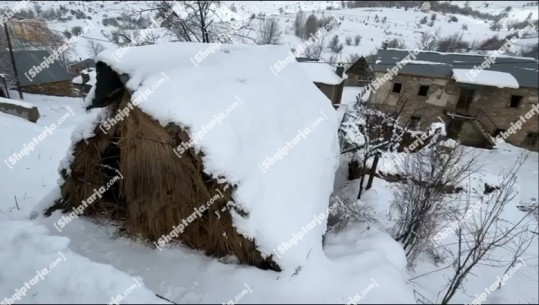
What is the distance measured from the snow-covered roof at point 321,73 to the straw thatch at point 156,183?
1645cm

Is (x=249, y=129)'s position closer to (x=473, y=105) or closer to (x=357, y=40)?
(x=473, y=105)

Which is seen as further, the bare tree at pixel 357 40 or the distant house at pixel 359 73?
the bare tree at pixel 357 40

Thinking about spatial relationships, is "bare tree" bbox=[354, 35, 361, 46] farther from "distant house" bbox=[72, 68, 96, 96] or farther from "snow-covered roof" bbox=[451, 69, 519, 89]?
"distant house" bbox=[72, 68, 96, 96]

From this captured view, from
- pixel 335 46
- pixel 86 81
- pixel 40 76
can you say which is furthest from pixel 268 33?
pixel 40 76

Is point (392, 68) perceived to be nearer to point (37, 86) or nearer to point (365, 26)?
point (37, 86)

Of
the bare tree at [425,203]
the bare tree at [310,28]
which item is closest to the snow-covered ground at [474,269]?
the bare tree at [425,203]

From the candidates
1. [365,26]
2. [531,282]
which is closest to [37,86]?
[531,282]

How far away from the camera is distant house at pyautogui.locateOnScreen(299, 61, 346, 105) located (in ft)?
63.9

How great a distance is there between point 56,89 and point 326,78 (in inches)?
1105

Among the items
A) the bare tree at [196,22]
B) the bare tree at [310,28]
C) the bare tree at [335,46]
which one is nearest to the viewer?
the bare tree at [196,22]

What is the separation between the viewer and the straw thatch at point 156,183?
11.2 feet

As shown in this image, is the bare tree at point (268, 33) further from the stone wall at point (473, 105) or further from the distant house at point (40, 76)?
the distant house at point (40, 76)

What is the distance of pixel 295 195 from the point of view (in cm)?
377

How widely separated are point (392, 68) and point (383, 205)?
13.0m
